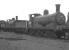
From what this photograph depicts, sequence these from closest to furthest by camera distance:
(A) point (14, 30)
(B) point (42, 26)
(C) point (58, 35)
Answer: (C) point (58, 35), (B) point (42, 26), (A) point (14, 30)

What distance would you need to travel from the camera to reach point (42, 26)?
20531mm

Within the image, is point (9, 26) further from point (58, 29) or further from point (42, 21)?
point (58, 29)

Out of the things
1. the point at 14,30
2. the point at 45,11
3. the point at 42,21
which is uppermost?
the point at 45,11

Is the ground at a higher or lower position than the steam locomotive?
lower

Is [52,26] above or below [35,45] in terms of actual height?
above

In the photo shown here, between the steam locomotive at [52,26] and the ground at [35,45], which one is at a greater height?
the steam locomotive at [52,26]

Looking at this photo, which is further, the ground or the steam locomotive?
the steam locomotive

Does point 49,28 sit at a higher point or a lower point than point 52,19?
lower

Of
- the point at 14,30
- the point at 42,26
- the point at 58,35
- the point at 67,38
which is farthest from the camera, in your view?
the point at 14,30

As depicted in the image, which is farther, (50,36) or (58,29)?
(50,36)


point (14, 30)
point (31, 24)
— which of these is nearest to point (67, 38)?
point (31, 24)

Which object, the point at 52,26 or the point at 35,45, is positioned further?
the point at 52,26

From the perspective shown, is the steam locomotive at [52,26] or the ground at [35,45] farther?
the steam locomotive at [52,26]

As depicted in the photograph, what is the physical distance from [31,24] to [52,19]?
6.72 m
